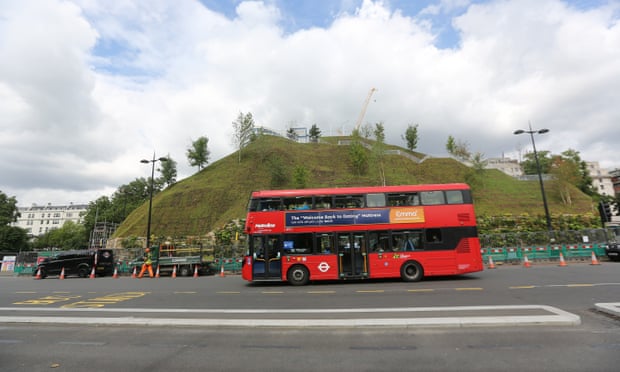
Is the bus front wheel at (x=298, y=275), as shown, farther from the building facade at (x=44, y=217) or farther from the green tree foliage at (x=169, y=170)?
the building facade at (x=44, y=217)

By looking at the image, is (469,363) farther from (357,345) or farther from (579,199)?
(579,199)

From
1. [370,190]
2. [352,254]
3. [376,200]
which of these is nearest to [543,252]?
[376,200]

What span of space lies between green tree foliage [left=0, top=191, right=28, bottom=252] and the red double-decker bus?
76.9 metres

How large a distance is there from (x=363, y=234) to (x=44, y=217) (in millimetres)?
159397

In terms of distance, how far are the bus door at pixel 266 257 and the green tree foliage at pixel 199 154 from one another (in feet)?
150

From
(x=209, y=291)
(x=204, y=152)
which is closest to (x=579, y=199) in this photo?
(x=209, y=291)

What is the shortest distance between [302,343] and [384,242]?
860cm

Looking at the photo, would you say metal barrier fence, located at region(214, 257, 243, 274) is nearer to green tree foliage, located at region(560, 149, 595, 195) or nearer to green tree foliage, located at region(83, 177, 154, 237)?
green tree foliage, located at region(83, 177, 154, 237)

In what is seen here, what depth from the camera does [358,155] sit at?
164ft

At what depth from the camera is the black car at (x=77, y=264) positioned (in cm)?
2155

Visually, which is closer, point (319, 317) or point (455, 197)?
point (319, 317)

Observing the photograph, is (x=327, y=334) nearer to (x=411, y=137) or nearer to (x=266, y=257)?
(x=266, y=257)

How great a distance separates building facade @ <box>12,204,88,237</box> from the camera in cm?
12325

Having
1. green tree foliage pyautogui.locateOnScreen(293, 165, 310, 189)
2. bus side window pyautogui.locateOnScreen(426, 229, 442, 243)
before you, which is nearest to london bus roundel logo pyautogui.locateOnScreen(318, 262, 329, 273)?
bus side window pyautogui.locateOnScreen(426, 229, 442, 243)
